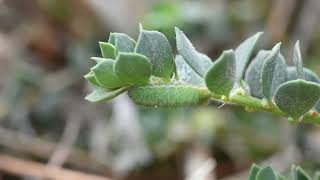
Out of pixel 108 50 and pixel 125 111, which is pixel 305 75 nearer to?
pixel 108 50

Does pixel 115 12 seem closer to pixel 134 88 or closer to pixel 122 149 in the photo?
pixel 122 149

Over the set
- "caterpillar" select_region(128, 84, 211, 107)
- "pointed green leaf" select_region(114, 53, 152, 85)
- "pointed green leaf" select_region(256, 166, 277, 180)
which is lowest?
"pointed green leaf" select_region(256, 166, 277, 180)

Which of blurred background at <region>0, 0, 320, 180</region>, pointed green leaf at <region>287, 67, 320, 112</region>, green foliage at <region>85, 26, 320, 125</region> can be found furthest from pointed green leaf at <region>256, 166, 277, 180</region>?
blurred background at <region>0, 0, 320, 180</region>

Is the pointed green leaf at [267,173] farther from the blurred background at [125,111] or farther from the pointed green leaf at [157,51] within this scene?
the blurred background at [125,111]

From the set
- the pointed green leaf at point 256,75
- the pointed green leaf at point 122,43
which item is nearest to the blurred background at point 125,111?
the pointed green leaf at point 256,75

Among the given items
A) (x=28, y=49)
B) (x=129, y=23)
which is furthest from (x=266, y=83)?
(x=28, y=49)

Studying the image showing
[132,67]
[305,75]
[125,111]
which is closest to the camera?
[132,67]

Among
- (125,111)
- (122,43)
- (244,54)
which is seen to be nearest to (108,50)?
(122,43)

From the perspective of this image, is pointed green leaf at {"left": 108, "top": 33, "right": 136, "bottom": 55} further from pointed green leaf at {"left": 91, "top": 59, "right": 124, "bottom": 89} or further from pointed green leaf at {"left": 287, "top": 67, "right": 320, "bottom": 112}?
pointed green leaf at {"left": 287, "top": 67, "right": 320, "bottom": 112}
